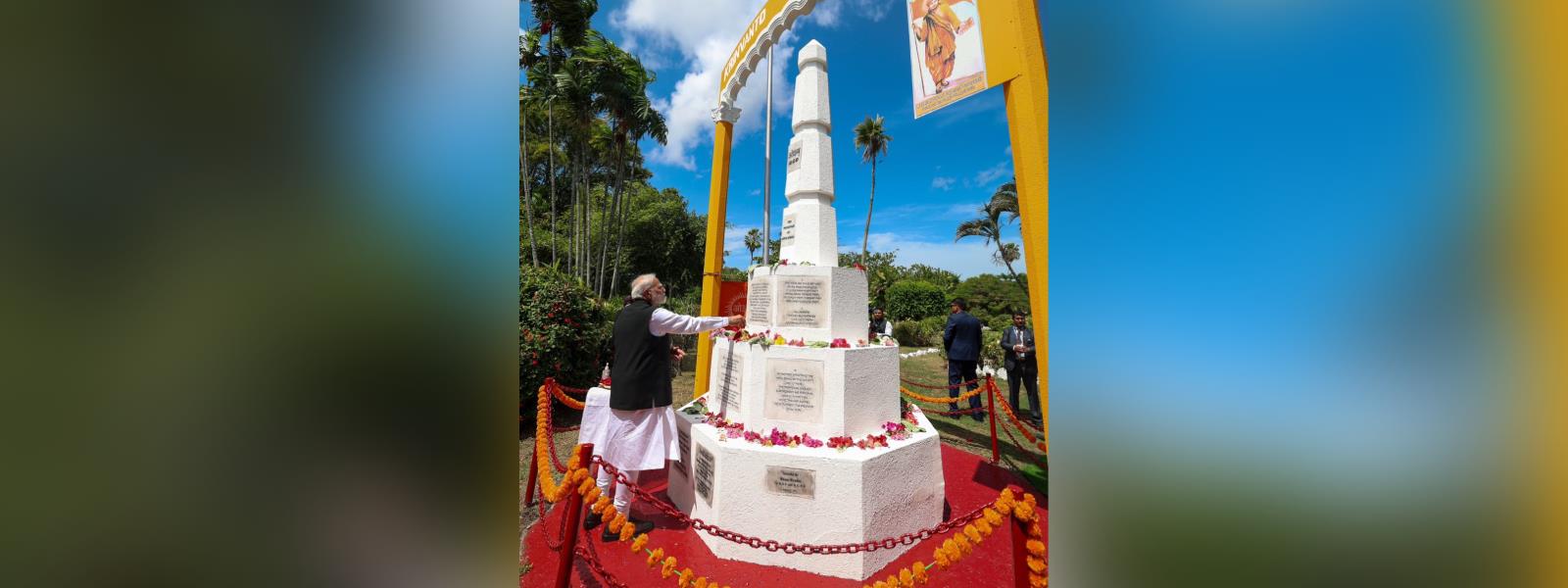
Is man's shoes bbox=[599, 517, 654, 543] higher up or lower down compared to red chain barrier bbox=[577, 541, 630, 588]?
lower down

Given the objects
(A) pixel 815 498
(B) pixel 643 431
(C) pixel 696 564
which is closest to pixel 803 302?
(A) pixel 815 498

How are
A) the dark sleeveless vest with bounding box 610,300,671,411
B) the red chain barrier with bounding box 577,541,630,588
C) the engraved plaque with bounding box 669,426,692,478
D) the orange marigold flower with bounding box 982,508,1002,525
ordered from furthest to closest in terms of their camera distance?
the engraved plaque with bounding box 669,426,692,478 < the dark sleeveless vest with bounding box 610,300,671,411 < the red chain barrier with bounding box 577,541,630,588 < the orange marigold flower with bounding box 982,508,1002,525

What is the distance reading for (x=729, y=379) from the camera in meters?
4.76

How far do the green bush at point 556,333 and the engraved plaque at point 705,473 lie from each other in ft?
13.3

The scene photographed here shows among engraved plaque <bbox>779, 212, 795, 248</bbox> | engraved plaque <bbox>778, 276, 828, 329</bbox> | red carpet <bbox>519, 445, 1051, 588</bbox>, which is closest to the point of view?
red carpet <bbox>519, 445, 1051, 588</bbox>

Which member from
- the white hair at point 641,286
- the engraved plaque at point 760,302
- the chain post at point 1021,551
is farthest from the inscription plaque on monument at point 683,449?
the chain post at point 1021,551

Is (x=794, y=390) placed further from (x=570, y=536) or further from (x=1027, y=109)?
(x=1027, y=109)

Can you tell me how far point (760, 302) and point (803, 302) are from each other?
1.83 ft

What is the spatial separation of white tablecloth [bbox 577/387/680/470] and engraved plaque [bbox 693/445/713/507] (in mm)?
294

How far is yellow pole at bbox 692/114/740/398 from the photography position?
7469mm

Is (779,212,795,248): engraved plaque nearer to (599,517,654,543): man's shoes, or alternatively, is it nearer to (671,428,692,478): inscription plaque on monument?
(671,428,692,478): inscription plaque on monument

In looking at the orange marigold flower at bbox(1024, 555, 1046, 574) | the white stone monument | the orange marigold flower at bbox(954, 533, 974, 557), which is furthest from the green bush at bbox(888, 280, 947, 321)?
the orange marigold flower at bbox(1024, 555, 1046, 574)
